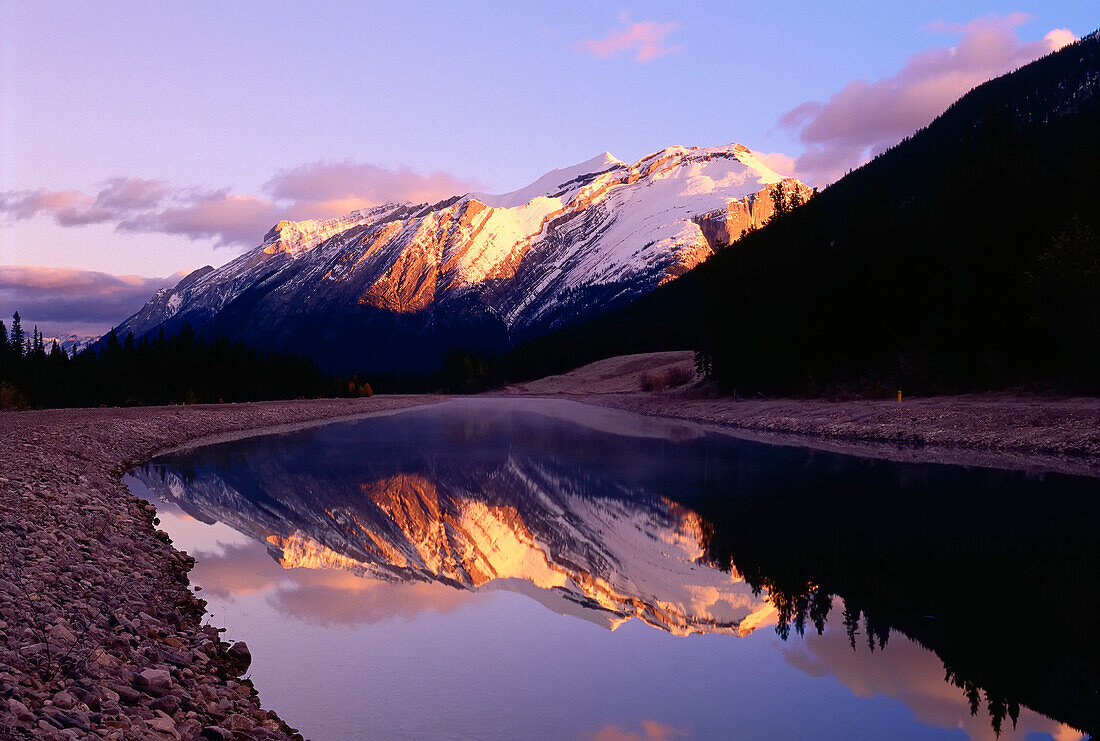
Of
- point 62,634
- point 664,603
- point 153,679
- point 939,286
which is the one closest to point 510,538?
point 664,603

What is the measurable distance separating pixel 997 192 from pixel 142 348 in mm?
100087

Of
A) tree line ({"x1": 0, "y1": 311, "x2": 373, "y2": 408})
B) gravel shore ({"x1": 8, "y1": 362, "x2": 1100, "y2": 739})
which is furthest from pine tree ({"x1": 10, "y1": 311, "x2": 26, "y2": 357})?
gravel shore ({"x1": 8, "y1": 362, "x2": 1100, "y2": 739})

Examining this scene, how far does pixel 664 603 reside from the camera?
13570 millimetres

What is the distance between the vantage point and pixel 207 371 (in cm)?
11162

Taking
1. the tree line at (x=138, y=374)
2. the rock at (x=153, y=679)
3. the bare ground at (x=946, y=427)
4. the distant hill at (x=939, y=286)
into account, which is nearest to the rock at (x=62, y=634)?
the rock at (x=153, y=679)

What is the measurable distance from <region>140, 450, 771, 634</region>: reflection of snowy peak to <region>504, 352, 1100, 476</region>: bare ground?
15.0 meters

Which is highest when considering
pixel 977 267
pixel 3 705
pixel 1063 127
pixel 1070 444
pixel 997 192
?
pixel 1063 127

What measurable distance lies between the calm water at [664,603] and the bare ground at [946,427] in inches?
204

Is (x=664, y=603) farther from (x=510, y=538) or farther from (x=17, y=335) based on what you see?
(x=17, y=335)

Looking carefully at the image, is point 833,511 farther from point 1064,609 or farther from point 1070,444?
point 1070,444

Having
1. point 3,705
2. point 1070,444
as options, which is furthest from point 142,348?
point 3,705

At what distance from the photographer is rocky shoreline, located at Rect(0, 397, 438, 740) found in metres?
7.63

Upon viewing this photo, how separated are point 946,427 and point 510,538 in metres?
26.4

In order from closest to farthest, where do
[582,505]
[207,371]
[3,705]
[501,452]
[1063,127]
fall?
1. [3,705]
2. [582,505]
3. [501,452]
4. [207,371]
5. [1063,127]
